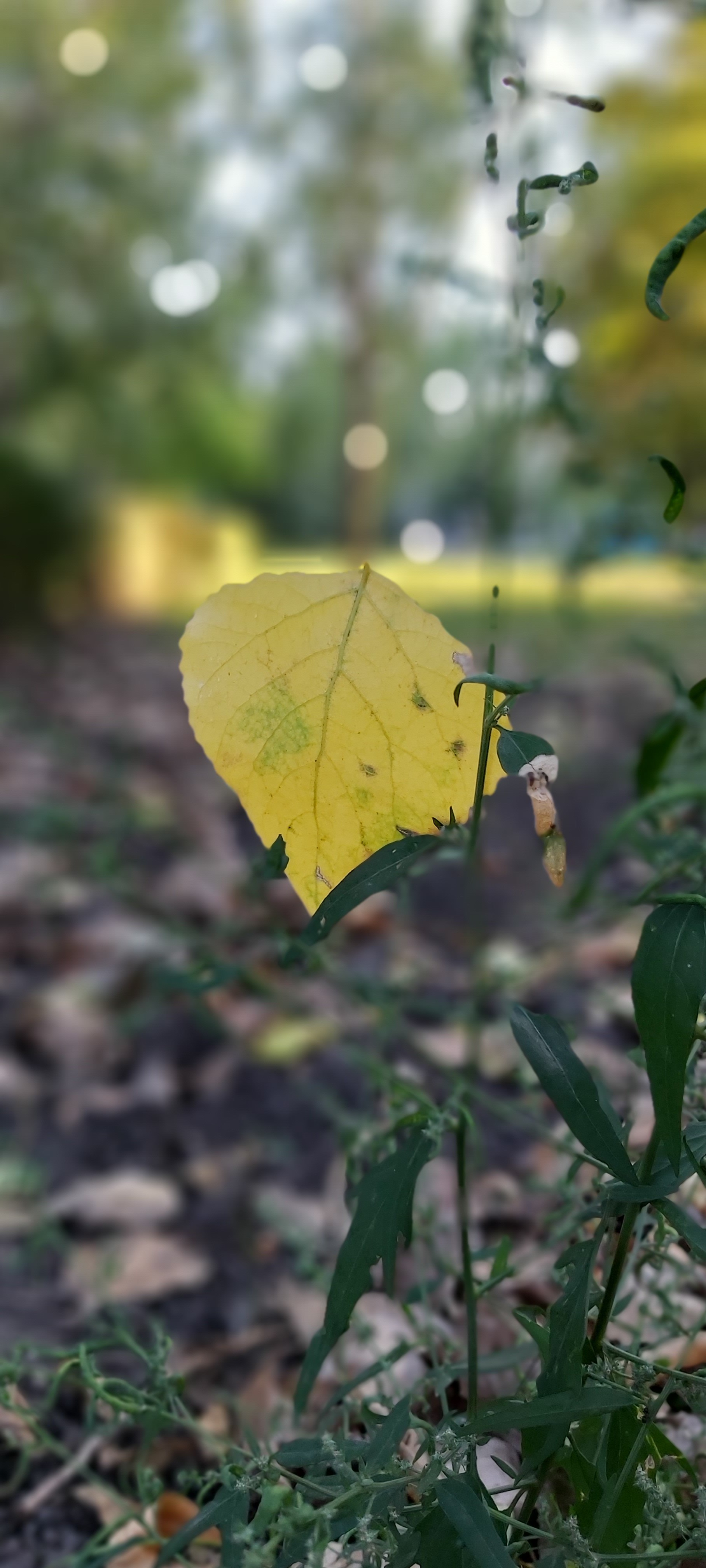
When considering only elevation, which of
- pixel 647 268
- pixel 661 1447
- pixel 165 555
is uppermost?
pixel 165 555

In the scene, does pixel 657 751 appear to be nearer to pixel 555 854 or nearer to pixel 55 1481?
pixel 555 854

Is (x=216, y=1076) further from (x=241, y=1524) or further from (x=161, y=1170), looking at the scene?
(x=241, y=1524)

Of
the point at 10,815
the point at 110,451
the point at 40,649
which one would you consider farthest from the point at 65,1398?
the point at 110,451

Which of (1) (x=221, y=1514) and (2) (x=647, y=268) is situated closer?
(1) (x=221, y=1514)

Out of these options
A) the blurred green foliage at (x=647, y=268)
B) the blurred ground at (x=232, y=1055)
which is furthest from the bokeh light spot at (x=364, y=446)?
the blurred ground at (x=232, y=1055)

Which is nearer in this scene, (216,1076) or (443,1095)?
(443,1095)

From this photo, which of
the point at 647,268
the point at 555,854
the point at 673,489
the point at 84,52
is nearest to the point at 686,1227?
the point at 555,854

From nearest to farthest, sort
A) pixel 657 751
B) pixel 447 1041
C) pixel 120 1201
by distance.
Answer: pixel 657 751 → pixel 120 1201 → pixel 447 1041
